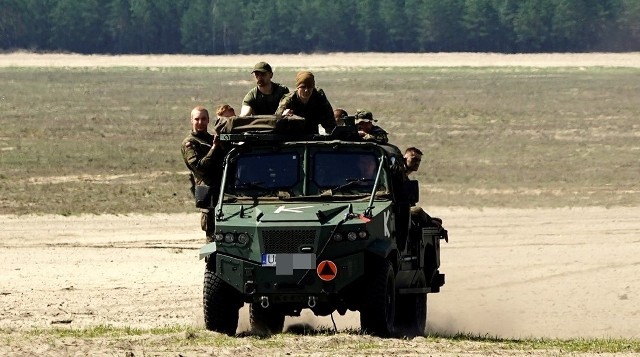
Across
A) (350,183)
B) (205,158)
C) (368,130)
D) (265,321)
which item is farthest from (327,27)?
(350,183)

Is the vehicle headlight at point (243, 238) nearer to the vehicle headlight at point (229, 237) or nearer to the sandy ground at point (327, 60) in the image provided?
the vehicle headlight at point (229, 237)

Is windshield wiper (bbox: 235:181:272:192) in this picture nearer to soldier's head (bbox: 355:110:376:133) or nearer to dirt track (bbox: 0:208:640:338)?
dirt track (bbox: 0:208:640:338)

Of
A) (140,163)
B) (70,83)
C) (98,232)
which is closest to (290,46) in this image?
(70,83)

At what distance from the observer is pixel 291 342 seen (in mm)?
12445

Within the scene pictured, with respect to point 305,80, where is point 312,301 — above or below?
below

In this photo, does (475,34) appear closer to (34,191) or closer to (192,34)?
(192,34)

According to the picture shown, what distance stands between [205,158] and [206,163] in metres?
0.04

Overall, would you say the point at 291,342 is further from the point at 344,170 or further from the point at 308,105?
the point at 308,105

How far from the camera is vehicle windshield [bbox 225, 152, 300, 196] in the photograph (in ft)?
44.7

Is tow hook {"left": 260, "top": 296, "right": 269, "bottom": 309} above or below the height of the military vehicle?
below

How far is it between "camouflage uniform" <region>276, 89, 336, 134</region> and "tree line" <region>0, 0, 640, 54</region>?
109m

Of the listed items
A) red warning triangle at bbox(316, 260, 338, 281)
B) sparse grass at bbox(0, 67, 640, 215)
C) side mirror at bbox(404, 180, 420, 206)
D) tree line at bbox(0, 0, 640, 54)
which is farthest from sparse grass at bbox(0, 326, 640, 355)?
tree line at bbox(0, 0, 640, 54)

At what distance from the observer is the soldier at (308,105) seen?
1413 centimetres

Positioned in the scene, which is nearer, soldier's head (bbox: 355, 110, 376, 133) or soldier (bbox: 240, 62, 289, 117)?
soldier (bbox: 240, 62, 289, 117)
